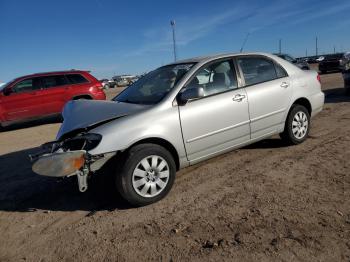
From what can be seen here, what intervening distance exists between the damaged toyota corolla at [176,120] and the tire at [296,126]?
17 millimetres


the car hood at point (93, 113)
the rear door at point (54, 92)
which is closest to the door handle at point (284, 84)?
the car hood at point (93, 113)

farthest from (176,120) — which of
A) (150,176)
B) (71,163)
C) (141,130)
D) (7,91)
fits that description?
Result: (7,91)

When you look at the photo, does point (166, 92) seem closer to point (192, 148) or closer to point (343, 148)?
point (192, 148)

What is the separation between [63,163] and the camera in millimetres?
3885

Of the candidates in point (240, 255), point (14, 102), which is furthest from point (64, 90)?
point (240, 255)

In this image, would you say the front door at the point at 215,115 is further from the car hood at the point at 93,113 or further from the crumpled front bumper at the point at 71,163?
the crumpled front bumper at the point at 71,163

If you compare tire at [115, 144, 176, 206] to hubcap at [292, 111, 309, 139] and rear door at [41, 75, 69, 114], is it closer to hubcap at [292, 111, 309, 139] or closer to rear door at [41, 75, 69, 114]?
hubcap at [292, 111, 309, 139]

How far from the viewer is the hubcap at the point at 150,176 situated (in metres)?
4.19

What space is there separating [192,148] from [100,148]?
1.26 meters

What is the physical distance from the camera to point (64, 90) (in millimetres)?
12352

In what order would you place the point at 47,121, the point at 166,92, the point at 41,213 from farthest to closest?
the point at 47,121, the point at 166,92, the point at 41,213

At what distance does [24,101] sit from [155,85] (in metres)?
8.16

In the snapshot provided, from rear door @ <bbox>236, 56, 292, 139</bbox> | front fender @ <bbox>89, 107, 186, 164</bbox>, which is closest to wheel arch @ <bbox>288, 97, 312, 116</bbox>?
rear door @ <bbox>236, 56, 292, 139</bbox>

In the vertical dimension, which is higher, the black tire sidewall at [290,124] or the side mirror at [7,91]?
the side mirror at [7,91]
